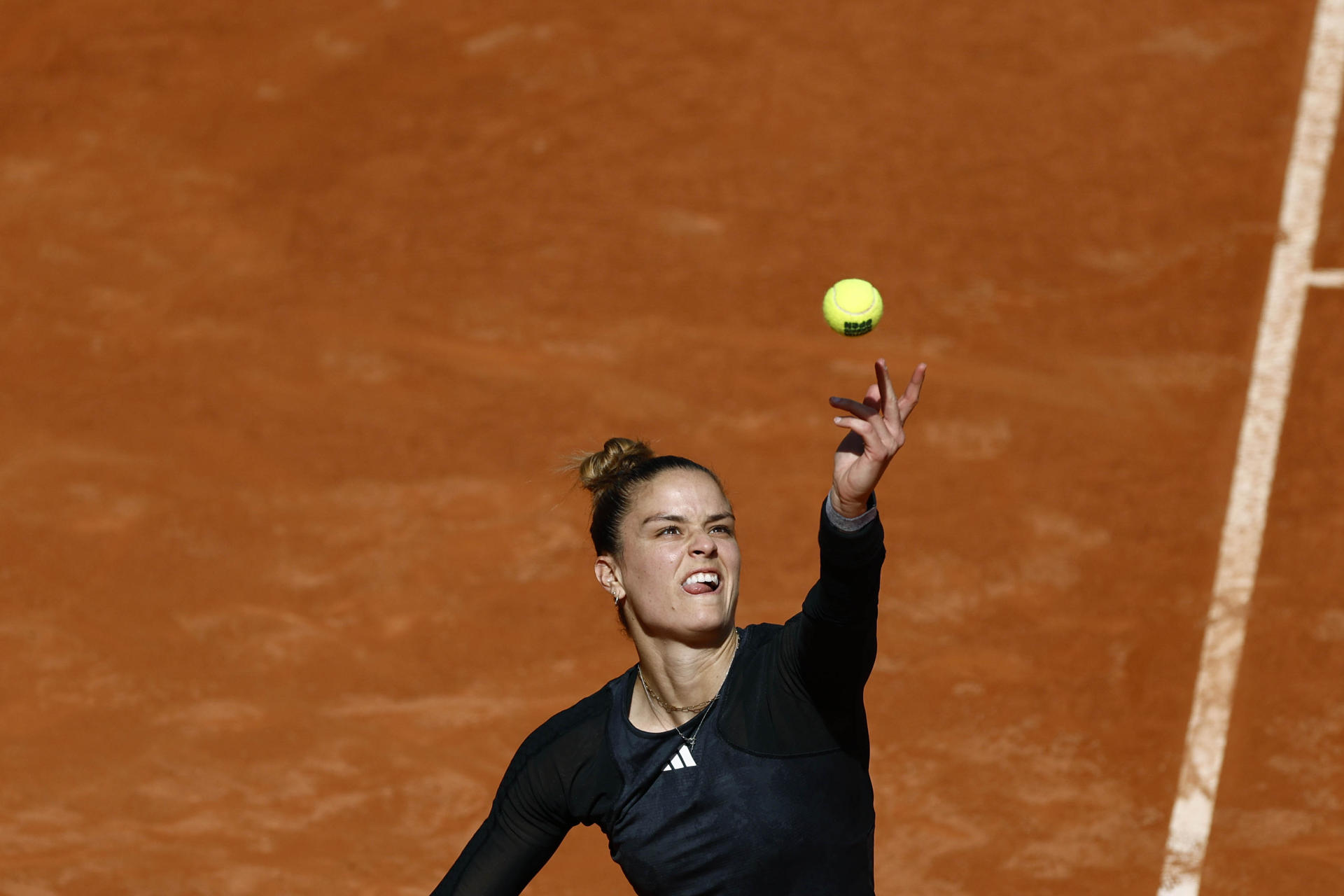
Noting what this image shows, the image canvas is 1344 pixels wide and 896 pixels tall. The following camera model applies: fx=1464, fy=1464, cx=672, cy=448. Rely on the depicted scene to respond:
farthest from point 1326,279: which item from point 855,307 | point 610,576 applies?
point 610,576

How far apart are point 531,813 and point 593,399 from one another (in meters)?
4.11

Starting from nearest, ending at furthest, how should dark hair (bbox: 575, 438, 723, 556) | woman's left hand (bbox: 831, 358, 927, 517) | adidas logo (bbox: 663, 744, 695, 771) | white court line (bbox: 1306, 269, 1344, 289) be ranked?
woman's left hand (bbox: 831, 358, 927, 517) → adidas logo (bbox: 663, 744, 695, 771) → dark hair (bbox: 575, 438, 723, 556) → white court line (bbox: 1306, 269, 1344, 289)

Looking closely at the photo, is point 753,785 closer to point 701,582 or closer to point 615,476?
point 701,582

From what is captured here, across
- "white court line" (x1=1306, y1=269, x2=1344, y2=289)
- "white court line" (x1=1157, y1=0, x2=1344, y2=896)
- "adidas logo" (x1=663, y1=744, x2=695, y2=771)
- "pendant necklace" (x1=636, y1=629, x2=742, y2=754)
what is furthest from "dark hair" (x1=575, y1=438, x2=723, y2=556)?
"white court line" (x1=1306, y1=269, x2=1344, y2=289)

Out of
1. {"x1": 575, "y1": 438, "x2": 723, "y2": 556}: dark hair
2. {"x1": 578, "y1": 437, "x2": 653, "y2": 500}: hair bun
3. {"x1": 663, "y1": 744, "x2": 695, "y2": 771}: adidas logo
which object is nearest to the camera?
{"x1": 663, "y1": 744, "x2": 695, "y2": 771}: adidas logo

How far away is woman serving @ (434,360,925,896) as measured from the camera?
2924 millimetres

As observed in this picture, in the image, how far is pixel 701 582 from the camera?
326 cm

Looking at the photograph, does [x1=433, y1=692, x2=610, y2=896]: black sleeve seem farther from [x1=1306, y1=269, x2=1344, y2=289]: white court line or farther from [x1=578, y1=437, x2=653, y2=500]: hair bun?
[x1=1306, y1=269, x2=1344, y2=289]: white court line

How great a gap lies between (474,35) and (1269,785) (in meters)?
6.15

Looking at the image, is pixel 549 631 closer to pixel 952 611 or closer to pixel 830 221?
pixel 952 611

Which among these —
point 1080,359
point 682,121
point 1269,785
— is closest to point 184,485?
point 682,121

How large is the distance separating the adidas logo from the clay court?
253 cm

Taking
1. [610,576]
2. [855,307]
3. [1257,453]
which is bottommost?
[610,576]

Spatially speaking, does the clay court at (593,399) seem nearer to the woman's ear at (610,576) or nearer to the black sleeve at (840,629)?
the woman's ear at (610,576)
